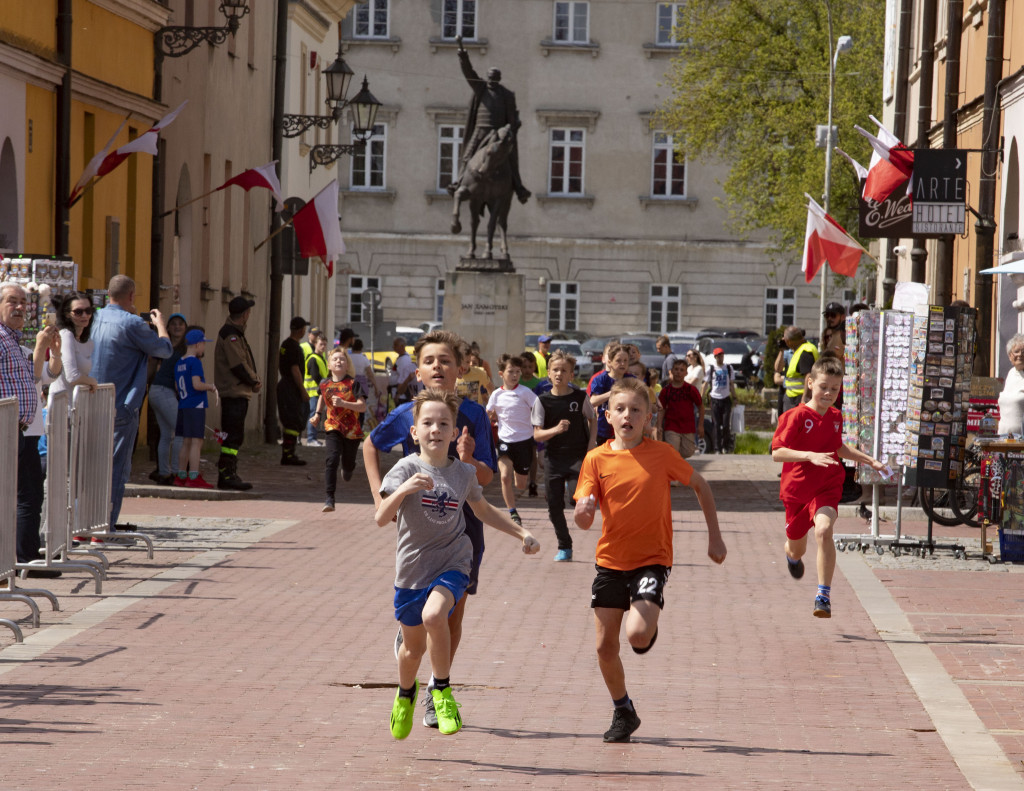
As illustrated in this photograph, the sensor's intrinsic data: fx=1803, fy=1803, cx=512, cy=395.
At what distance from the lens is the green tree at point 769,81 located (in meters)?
50.1

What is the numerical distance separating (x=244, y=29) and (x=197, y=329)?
13.3 metres

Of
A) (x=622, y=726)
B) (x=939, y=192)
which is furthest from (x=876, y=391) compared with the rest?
(x=622, y=726)

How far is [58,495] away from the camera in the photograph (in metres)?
11.4

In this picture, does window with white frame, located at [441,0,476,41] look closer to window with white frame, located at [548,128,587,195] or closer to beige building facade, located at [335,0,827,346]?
beige building facade, located at [335,0,827,346]

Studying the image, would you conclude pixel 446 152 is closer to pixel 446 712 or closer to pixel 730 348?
pixel 730 348

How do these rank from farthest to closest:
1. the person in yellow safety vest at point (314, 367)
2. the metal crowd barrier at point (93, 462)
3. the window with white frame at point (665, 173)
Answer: the window with white frame at point (665, 173), the person in yellow safety vest at point (314, 367), the metal crowd barrier at point (93, 462)

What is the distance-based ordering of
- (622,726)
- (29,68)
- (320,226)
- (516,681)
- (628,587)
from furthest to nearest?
(320,226)
(29,68)
(516,681)
(628,587)
(622,726)

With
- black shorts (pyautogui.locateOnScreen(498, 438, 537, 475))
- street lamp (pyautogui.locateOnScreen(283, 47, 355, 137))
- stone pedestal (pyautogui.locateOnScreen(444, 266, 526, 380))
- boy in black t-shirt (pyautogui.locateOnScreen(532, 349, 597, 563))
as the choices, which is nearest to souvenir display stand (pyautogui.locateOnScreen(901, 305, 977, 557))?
boy in black t-shirt (pyautogui.locateOnScreen(532, 349, 597, 563))

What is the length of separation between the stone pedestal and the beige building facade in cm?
3315

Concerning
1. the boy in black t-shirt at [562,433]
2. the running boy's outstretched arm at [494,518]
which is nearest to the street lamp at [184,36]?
the boy in black t-shirt at [562,433]

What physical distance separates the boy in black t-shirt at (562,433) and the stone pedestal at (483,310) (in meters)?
15.9

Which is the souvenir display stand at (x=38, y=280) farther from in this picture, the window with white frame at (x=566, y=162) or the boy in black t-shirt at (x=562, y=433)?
the window with white frame at (x=566, y=162)

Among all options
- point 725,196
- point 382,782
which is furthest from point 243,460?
point 725,196

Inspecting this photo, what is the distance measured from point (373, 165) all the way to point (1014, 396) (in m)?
50.9
